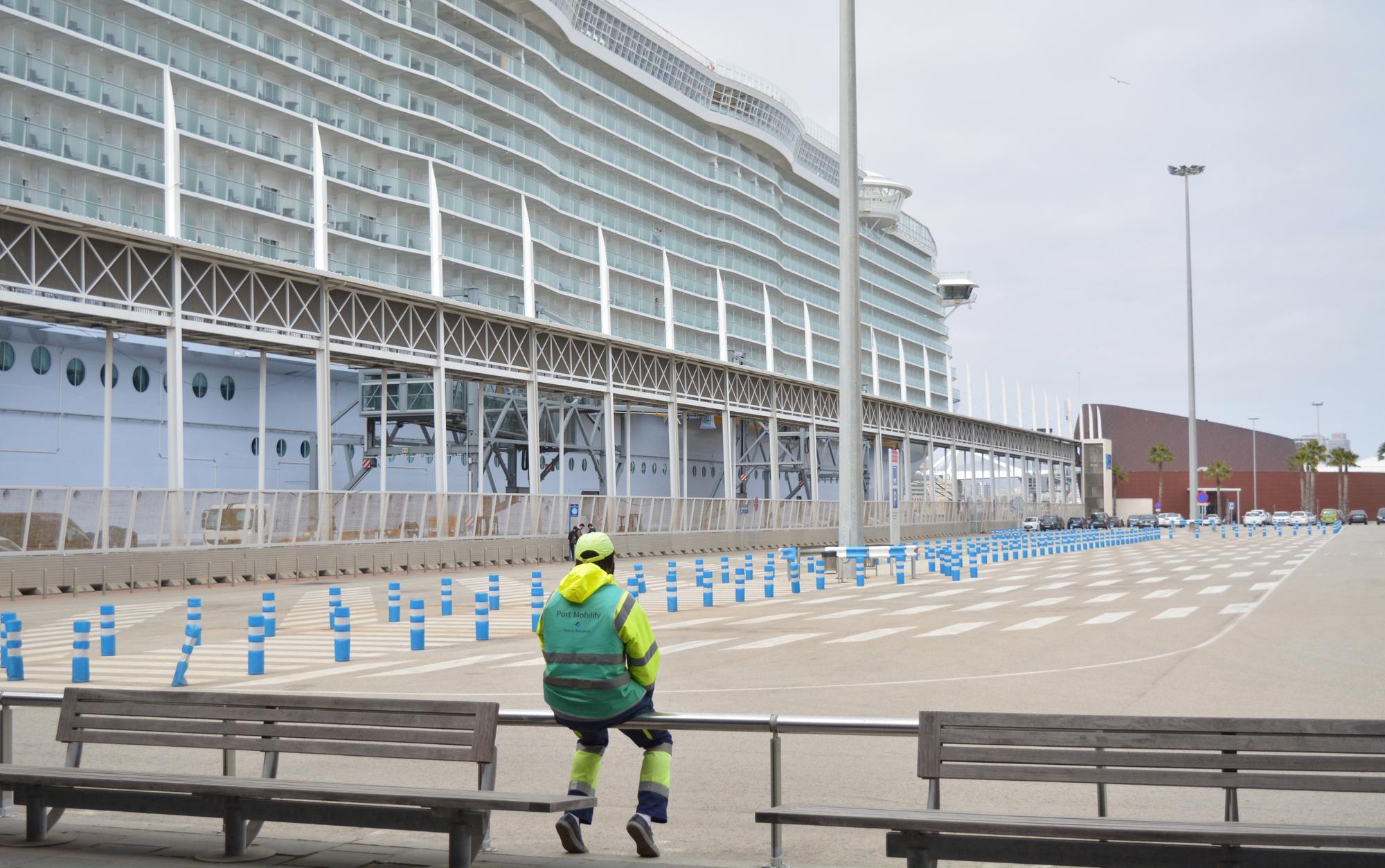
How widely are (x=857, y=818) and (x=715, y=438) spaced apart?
84.5m

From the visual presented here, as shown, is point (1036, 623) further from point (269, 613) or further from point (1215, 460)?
point (1215, 460)

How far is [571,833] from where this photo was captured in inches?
245

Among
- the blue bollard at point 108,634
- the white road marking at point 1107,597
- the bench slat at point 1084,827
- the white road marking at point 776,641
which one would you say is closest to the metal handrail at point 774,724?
the bench slat at point 1084,827

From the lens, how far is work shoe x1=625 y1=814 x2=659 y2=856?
20.1 feet

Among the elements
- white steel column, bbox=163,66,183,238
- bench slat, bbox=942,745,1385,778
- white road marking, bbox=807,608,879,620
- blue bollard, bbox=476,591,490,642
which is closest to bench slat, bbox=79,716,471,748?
bench slat, bbox=942,745,1385,778

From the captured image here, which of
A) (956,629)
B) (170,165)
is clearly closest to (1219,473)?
(170,165)

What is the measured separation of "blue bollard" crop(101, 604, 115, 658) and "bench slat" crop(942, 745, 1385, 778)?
1431cm

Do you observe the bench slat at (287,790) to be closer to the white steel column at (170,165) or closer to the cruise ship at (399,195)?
the cruise ship at (399,195)

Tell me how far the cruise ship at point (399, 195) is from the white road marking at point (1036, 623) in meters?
23.8

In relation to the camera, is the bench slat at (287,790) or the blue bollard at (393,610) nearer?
the bench slat at (287,790)

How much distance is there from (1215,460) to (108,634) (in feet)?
493

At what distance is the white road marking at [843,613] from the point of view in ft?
72.1

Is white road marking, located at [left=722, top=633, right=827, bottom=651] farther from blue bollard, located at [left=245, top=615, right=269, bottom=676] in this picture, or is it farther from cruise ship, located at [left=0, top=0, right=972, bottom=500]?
cruise ship, located at [left=0, top=0, right=972, bottom=500]

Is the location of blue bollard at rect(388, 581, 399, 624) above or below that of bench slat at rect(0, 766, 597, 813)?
below
